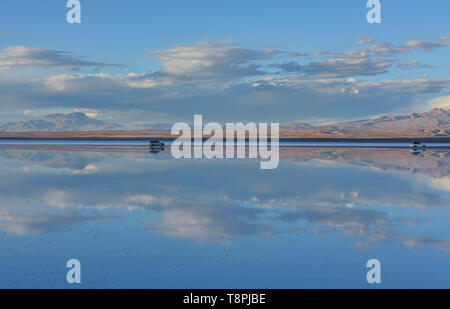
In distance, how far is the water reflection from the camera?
552 inches

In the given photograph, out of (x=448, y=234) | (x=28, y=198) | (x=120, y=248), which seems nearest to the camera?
(x=120, y=248)

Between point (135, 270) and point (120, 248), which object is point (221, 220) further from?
point (135, 270)

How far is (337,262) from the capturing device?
36.2ft

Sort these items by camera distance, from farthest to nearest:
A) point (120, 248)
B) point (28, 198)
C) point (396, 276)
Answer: point (28, 198) → point (120, 248) → point (396, 276)

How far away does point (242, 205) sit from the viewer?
19.0 meters

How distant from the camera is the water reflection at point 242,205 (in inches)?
552
